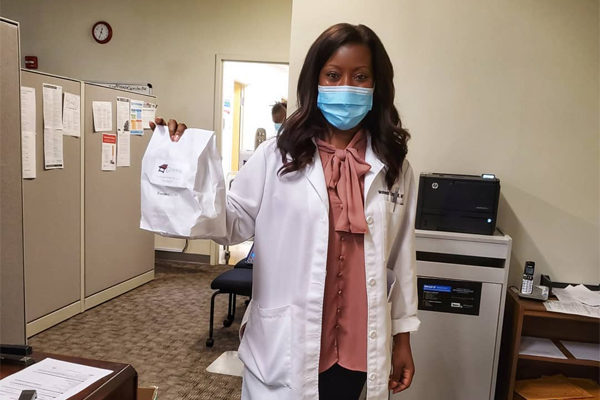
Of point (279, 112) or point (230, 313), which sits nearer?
point (279, 112)

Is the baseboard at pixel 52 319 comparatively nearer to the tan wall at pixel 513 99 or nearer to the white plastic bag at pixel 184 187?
the tan wall at pixel 513 99

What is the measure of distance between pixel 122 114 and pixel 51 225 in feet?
3.59

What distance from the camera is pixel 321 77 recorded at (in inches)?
45.9

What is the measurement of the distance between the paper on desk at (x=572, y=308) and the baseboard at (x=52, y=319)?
3078 millimetres

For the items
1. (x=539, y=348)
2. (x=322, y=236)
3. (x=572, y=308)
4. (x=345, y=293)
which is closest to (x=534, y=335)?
(x=539, y=348)

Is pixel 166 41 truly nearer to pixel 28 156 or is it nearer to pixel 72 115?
pixel 72 115

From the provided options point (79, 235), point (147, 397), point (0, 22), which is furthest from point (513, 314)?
point (79, 235)

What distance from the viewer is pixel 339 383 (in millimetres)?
1129

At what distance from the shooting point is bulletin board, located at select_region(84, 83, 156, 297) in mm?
3434

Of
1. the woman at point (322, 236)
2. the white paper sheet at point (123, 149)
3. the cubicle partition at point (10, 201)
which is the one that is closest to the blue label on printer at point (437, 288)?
the woman at point (322, 236)

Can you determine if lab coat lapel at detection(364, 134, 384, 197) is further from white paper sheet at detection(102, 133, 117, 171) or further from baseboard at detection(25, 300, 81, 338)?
white paper sheet at detection(102, 133, 117, 171)

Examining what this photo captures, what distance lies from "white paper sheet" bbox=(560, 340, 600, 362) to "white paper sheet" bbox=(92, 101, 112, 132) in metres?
3.39

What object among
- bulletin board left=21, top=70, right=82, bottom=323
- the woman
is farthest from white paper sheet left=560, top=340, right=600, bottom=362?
bulletin board left=21, top=70, right=82, bottom=323

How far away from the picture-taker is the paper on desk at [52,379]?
0.81 metres
